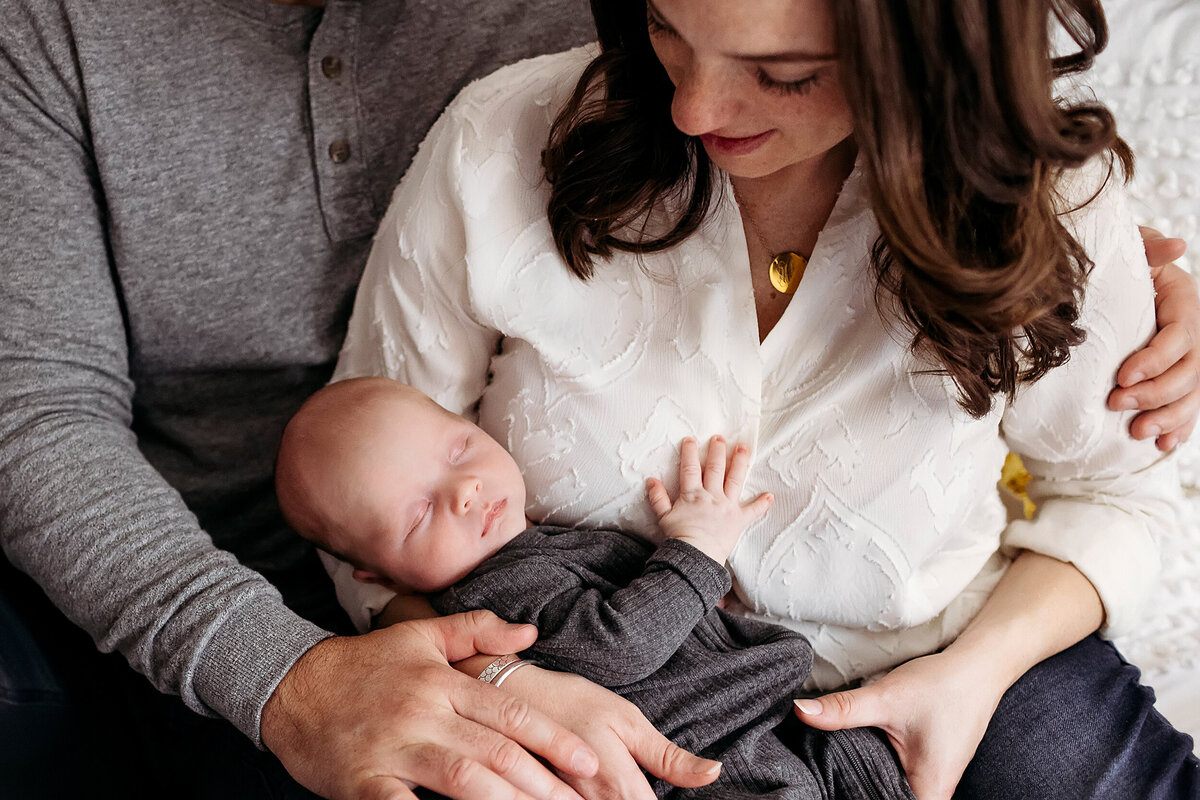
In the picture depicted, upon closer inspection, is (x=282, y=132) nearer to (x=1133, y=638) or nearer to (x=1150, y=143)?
(x=1150, y=143)

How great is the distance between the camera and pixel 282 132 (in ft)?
4.70

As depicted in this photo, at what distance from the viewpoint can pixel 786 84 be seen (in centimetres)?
96

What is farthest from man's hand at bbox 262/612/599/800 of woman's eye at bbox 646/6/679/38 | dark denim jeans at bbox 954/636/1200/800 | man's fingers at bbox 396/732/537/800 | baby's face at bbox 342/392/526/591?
woman's eye at bbox 646/6/679/38

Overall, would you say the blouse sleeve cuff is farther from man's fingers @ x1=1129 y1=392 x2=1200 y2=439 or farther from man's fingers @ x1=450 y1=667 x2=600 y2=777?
man's fingers @ x1=450 y1=667 x2=600 y2=777

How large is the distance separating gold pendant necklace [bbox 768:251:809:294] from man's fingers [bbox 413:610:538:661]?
53 centimetres

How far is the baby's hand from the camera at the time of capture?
1188 mm

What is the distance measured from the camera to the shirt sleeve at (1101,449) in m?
1.17

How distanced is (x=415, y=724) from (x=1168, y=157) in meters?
1.44

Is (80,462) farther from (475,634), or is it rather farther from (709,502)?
(709,502)

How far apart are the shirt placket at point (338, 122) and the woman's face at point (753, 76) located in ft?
1.86

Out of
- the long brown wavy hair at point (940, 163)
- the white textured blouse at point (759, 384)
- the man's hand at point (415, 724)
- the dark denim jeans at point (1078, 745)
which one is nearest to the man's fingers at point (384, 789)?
the man's hand at point (415, 724)

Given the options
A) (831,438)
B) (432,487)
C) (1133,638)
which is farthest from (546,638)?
(1133,638)

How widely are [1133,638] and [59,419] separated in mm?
1642

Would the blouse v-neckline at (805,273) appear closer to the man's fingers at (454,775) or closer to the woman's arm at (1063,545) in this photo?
the woman's arm at (1063,545)
